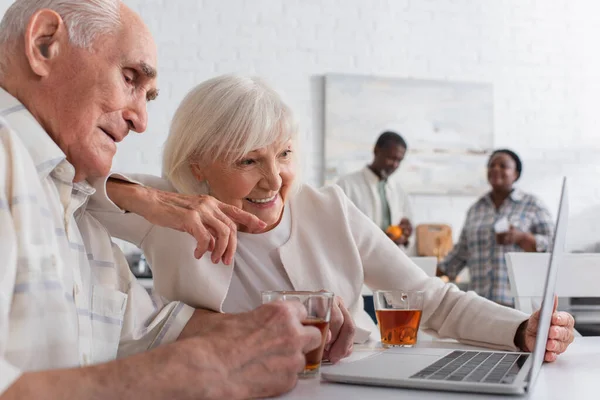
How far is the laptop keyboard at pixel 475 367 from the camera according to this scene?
0.83m

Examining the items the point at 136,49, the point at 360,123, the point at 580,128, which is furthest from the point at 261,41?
the point at 136,49

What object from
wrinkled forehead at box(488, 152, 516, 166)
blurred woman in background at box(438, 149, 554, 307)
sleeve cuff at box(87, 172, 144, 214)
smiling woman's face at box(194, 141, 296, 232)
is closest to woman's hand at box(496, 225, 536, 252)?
blurred woman in background at box(438, 149, 554, 307)

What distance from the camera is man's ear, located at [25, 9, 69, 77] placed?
3.24 ft

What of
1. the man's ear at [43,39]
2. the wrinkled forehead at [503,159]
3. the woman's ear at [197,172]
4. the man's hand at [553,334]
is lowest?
the man's hand at [553,334]

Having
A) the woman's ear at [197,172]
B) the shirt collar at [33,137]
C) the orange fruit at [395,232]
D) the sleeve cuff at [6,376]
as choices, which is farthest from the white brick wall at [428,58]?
the sleeve cuff at [6,376]

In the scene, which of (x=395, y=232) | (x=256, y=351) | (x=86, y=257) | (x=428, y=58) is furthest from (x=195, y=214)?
(x=428, y=58)

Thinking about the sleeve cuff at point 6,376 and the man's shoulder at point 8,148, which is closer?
the sleeve cuff at point 6,376

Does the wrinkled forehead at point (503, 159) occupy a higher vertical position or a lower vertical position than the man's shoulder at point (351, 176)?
higher

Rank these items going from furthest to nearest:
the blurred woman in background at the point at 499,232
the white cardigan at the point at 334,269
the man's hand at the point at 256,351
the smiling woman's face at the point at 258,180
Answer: the blurred woman in background at the point at 499,232
the smiling woman's face at the point at 258,180
the white cardigan at the point at 334,269
the man's hand at the point at 256,351

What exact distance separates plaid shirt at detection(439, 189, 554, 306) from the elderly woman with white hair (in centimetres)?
270

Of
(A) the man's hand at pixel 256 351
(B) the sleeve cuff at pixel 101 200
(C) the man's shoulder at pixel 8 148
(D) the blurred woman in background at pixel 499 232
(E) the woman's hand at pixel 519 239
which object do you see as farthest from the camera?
(D) the blurred woman in background at pixel 499 232

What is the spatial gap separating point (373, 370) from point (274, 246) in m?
0.61

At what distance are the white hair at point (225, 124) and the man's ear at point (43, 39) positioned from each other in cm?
47

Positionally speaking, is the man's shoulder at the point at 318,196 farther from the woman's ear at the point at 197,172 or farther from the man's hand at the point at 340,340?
the man's hand at the point at 340,340
